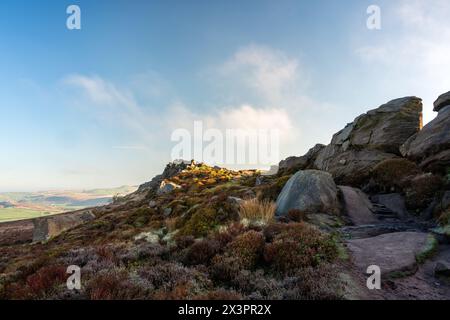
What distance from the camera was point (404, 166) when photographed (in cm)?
1351

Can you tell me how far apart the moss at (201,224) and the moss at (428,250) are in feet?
25.2

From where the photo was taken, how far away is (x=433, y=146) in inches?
A: 501

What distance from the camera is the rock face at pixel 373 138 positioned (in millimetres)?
16453

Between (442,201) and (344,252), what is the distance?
6.58 m

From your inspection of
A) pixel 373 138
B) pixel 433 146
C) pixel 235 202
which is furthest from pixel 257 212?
pixel 373 138

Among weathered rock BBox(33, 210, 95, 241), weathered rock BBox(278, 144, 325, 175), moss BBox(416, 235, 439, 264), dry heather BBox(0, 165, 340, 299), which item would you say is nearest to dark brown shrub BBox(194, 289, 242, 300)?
dry heather BBox(0, 165, 340, 299)

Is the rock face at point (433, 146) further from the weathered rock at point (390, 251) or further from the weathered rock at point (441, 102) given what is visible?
the weathered rock at point (390, 251)

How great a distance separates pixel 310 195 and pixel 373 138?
947 cm

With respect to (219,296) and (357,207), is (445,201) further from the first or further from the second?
(219,296)

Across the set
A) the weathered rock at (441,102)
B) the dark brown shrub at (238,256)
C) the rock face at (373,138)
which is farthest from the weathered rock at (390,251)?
the weathered rock at (441,102)
